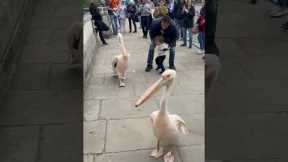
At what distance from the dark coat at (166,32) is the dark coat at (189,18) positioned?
1.02m

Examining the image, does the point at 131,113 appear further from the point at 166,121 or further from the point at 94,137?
the point at 166,121

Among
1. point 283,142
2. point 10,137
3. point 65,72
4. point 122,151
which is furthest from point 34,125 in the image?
point 283,142

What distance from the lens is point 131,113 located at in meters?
4.36

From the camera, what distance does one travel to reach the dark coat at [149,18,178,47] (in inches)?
227

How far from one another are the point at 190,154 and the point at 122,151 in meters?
0.63

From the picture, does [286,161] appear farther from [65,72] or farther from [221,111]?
[65,72]

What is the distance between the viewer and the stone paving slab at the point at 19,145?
321 cm

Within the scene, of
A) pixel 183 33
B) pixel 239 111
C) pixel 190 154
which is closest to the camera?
pixel 239 111

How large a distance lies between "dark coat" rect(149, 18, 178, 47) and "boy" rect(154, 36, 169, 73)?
0.07m

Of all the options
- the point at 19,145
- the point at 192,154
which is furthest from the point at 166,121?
the point at 19,145

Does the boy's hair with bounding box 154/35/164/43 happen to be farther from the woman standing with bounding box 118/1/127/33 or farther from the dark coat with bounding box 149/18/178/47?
the woman standing with bounding box 118/1/127/33

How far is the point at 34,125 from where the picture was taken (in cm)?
310

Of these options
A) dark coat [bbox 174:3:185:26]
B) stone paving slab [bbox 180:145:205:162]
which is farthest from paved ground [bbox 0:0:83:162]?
dark coat [bbox 174:3:185:26]

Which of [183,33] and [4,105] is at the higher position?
[4,105]
